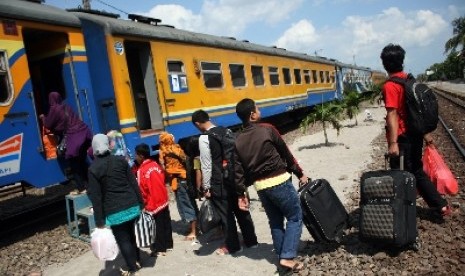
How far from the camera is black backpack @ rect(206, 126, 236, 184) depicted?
4453mm

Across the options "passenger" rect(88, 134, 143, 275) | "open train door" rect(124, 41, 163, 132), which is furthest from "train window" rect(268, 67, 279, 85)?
"passenger" rect(88, 134, 143, 275)

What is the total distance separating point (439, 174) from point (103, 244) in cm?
371

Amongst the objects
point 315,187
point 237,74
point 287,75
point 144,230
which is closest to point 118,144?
point 144,230

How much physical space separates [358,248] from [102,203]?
2.78 meters

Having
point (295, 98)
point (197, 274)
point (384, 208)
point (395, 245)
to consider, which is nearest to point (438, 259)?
point (395, 245)

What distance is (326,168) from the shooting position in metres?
8.80

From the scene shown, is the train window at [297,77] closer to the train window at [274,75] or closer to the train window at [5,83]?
the train window at [274,75]

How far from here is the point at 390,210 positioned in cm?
385

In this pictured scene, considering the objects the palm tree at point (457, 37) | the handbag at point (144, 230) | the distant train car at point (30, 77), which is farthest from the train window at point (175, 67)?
the palm tree at point (457, 37)

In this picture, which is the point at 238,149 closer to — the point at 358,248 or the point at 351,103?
the point at 358,248

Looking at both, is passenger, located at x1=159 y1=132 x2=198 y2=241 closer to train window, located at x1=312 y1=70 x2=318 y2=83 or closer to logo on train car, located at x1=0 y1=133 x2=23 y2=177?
logo on train car, located at x1=0 y1=133 x2=23 y2=177

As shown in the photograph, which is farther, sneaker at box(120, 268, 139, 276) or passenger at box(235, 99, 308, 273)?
sneaker at box(120, 268, 139, 276)

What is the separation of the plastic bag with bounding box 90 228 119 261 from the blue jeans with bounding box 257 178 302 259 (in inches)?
67.3

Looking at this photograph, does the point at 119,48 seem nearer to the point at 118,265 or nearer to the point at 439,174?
the point at 118,265
